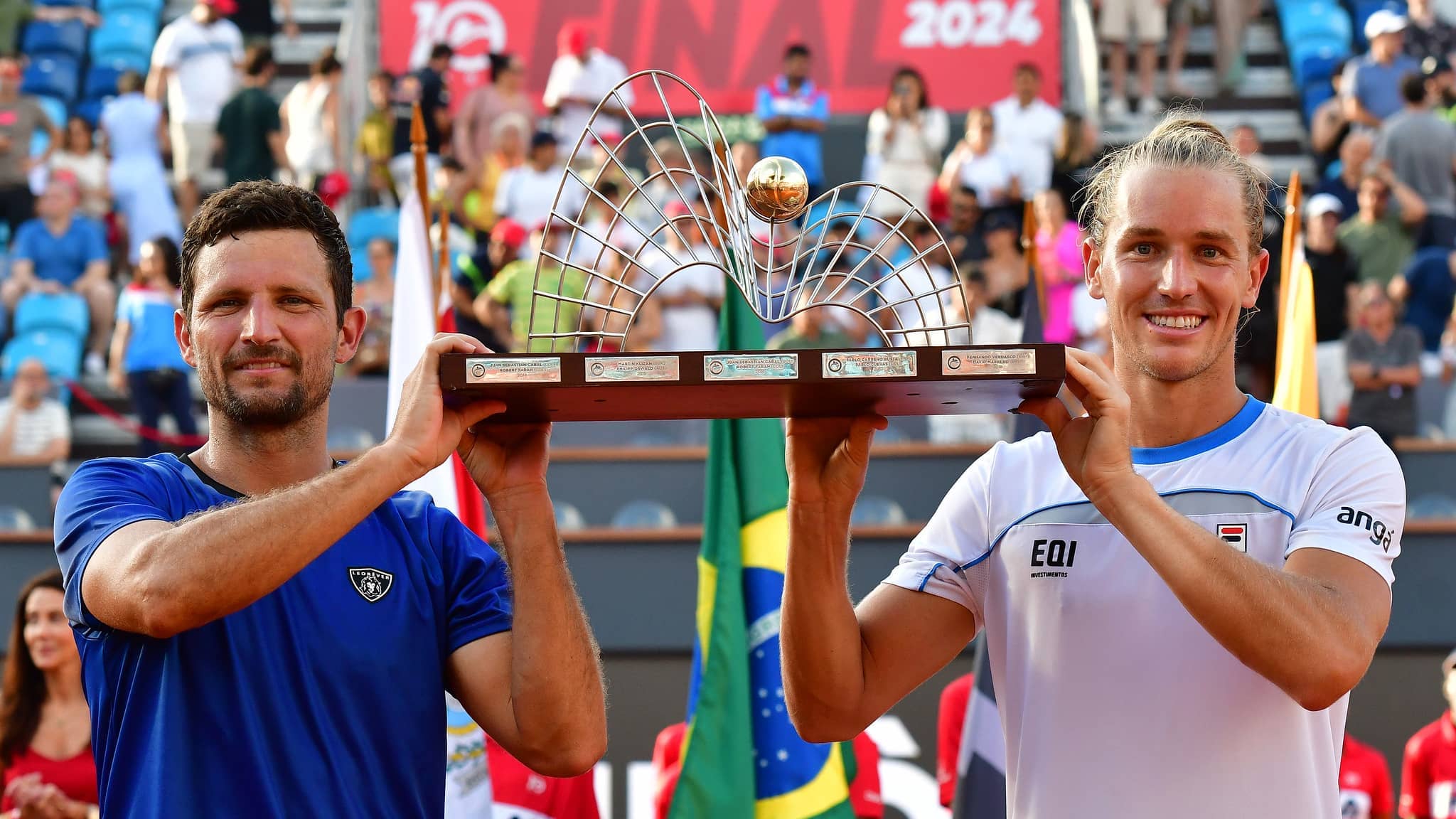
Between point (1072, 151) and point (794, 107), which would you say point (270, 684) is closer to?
point (1072, 151)

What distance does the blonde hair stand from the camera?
2.34 m

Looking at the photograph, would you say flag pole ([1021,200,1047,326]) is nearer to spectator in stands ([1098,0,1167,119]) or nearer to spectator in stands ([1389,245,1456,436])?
spectator in stands ([1389,245,1456,436])

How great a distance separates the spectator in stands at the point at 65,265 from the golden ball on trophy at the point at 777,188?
838 centimetres

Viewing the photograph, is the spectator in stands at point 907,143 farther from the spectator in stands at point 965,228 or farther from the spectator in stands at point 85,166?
the spectator in stands at point 85,166

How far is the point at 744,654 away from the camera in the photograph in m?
4.72

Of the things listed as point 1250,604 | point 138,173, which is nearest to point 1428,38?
point 138,173

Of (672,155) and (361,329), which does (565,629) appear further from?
(672,155)

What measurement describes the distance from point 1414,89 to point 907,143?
3.12m

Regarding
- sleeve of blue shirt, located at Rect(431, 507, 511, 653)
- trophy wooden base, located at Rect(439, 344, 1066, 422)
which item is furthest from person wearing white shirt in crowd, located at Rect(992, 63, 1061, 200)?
trophy wooden base, located at Rect(439, 344, 1066, 422)

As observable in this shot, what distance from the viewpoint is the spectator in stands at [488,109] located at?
35.5 ft

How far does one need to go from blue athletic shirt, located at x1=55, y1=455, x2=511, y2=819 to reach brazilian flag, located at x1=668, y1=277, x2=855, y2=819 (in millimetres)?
2458

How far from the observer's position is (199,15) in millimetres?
11461

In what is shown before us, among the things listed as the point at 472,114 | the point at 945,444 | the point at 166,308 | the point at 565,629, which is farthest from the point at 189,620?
the point at 472,114

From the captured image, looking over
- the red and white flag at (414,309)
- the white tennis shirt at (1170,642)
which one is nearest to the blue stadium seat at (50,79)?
the red and white flag at (414,309)
